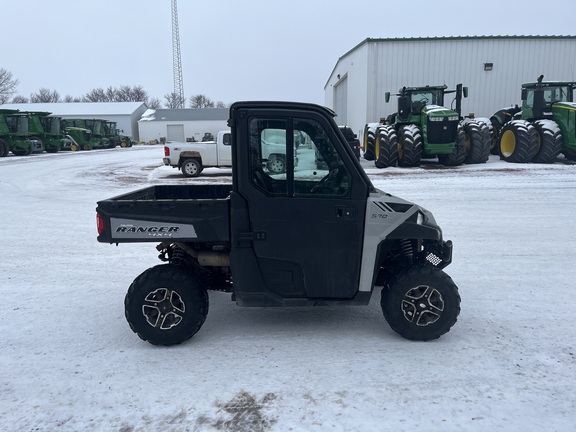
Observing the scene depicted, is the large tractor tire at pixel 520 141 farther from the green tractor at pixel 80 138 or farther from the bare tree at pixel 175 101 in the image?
the bare tree at pixel 175 101

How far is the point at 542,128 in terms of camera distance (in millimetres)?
17766

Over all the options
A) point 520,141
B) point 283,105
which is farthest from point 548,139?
point 283,105

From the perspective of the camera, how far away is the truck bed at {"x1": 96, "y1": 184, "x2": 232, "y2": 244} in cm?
388

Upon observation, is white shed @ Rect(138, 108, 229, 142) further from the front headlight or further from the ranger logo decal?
the front headlight

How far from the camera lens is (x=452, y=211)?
9984 mm

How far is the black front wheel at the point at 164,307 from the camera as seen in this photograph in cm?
390

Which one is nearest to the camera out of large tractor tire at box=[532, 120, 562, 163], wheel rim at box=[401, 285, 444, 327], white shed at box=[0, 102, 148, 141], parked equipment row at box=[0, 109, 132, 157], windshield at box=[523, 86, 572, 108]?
wheel rim at box=[401, 285, 444, 327]

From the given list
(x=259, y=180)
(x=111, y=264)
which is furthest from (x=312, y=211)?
(x=111, y=264)

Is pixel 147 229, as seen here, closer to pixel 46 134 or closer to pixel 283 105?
pixel 283 105

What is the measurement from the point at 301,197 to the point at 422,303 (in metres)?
1.38

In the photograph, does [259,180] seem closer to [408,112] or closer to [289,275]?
[289,275]

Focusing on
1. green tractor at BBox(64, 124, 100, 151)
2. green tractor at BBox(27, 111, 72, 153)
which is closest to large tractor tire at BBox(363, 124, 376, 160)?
green tractor at BBox(27, 111, 72, 153)

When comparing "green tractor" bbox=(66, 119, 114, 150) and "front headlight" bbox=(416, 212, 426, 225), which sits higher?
"green tractor" bbox=(66, 119, 114, 150)

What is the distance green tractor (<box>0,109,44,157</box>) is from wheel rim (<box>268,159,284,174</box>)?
3133 cm
